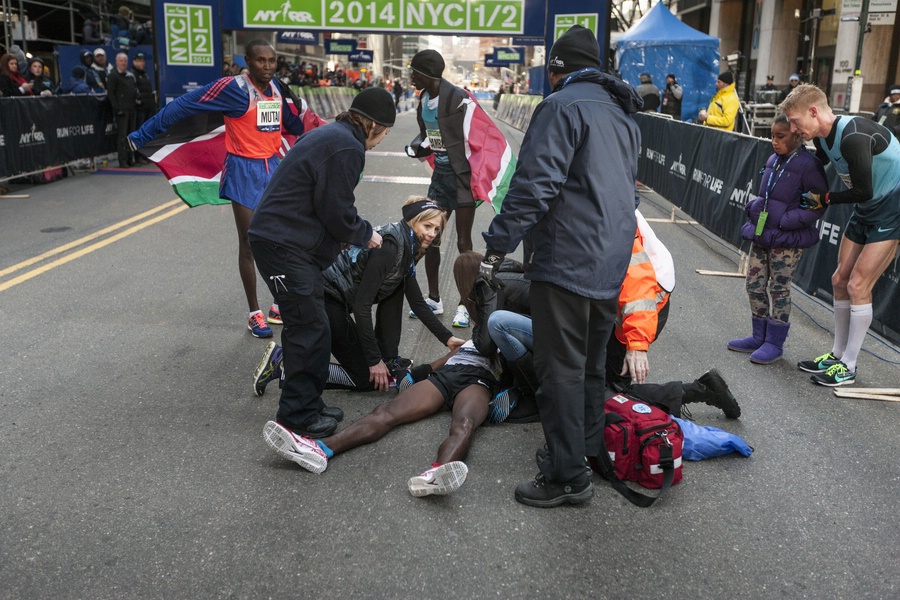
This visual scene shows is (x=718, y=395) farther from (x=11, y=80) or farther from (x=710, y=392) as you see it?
(x=11, y=80)

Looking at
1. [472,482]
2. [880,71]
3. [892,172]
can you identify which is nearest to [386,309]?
[472,482]

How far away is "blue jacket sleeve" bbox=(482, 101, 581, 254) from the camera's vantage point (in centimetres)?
322

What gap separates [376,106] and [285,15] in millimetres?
12377

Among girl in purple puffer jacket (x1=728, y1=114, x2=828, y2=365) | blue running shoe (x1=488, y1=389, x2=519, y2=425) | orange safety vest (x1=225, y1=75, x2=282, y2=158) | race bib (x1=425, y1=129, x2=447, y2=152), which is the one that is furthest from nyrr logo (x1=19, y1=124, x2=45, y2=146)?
girl in purple puffer jacket (x1=728, y1=114, x2=828, y2=365)

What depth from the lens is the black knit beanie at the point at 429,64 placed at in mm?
6066

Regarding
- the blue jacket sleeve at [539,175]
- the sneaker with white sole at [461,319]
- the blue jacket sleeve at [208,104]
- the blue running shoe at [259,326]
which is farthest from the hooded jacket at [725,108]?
the blue jacket sleeve at [539,175]

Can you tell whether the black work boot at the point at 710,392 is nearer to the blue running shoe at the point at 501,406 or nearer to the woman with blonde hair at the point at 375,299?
the blue running shoe at the point at 501,406

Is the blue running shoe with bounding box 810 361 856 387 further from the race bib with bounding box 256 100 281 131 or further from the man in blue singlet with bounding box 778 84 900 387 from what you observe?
the race bib with bounding box 256 100 281 131

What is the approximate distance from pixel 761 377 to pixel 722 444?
4.77 feet

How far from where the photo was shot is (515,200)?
3246 mm

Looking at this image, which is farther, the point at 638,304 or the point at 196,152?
the point at 196,152

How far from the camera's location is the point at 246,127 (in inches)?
235

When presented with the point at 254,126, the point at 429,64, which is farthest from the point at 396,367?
the point at 429,64

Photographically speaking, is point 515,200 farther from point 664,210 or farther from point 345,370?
point 664,210
